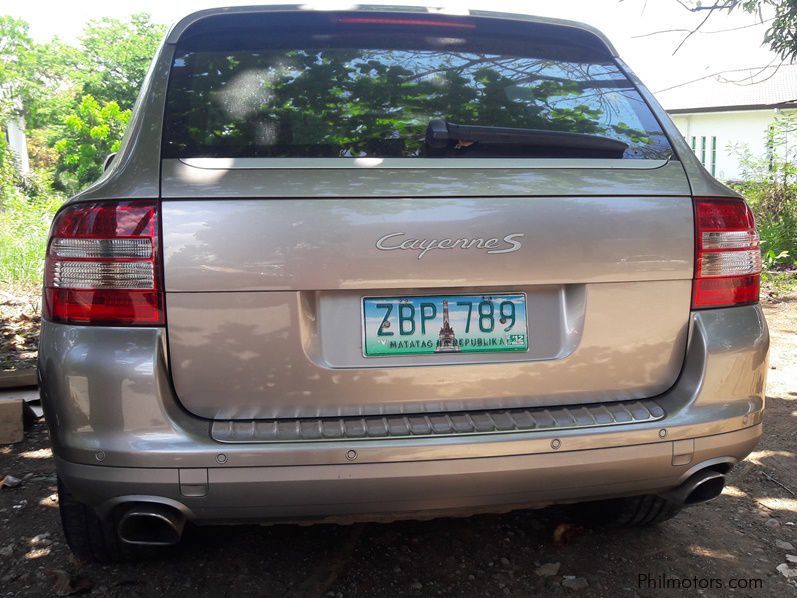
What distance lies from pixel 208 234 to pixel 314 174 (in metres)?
0.32

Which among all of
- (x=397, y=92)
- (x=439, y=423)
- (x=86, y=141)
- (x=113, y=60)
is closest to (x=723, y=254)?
(x=439, y=423)

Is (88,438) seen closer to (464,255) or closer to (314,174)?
(314,174)

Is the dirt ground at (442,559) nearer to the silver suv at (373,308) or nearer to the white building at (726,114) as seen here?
the silver suv at (373,308)

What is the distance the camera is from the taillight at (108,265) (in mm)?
1865

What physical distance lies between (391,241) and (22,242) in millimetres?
Result: 8642

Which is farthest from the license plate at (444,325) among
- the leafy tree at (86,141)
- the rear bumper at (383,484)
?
the leafy tree at (86,141)

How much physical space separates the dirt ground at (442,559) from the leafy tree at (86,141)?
34.9 m

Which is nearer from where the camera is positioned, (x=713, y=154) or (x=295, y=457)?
(x=295, y=457)

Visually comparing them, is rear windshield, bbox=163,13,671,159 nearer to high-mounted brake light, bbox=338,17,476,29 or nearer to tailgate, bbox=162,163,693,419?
high-mounted brake light, bbox=338,17,476,29

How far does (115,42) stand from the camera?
1781 inches

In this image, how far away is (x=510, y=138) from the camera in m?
2.10

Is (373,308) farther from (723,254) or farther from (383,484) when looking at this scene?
(723,254)

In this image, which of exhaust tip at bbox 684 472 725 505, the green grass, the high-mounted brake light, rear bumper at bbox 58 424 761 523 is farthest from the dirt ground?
the green grass

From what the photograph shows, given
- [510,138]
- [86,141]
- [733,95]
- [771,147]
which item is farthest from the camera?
[86,141]
